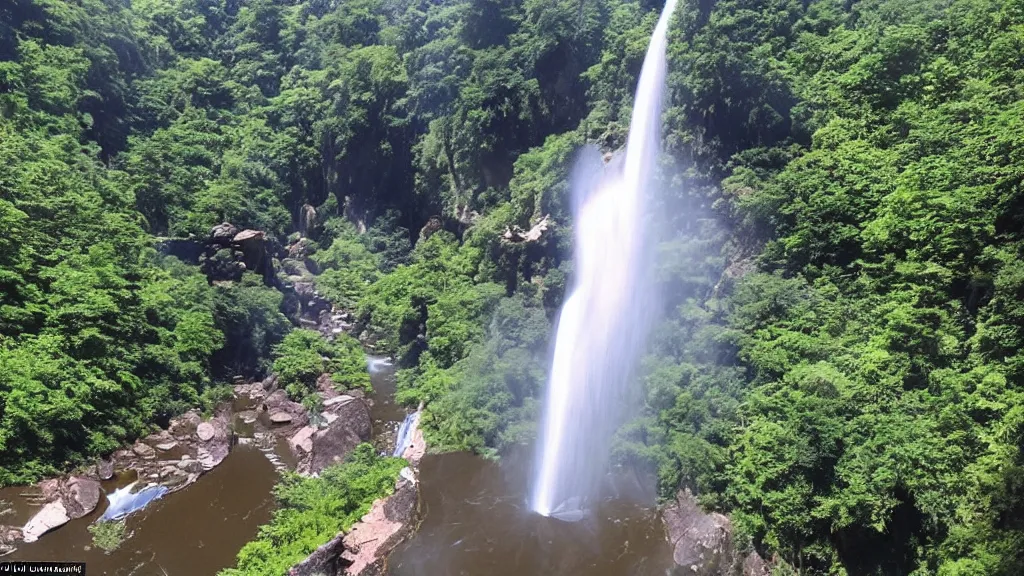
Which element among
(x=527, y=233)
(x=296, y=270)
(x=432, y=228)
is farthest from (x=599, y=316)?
(x=296, y=270)

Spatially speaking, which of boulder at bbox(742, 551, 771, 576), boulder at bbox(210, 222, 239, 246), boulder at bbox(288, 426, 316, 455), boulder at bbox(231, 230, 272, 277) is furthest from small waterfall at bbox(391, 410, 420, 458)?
boulder at bbox(210, 222, 239, 246)

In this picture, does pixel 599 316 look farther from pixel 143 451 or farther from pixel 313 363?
pixel 143 451

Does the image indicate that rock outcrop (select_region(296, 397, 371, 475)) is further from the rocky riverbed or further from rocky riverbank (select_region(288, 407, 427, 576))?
rocky riverbank (select_region(288, 407, 427, 576))

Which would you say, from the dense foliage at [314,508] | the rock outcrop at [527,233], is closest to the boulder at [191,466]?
the dense foliage at [314,508]

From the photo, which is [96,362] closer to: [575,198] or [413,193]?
[575,198]

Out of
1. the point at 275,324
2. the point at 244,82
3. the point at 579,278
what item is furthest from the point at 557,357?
the point at 244,82
